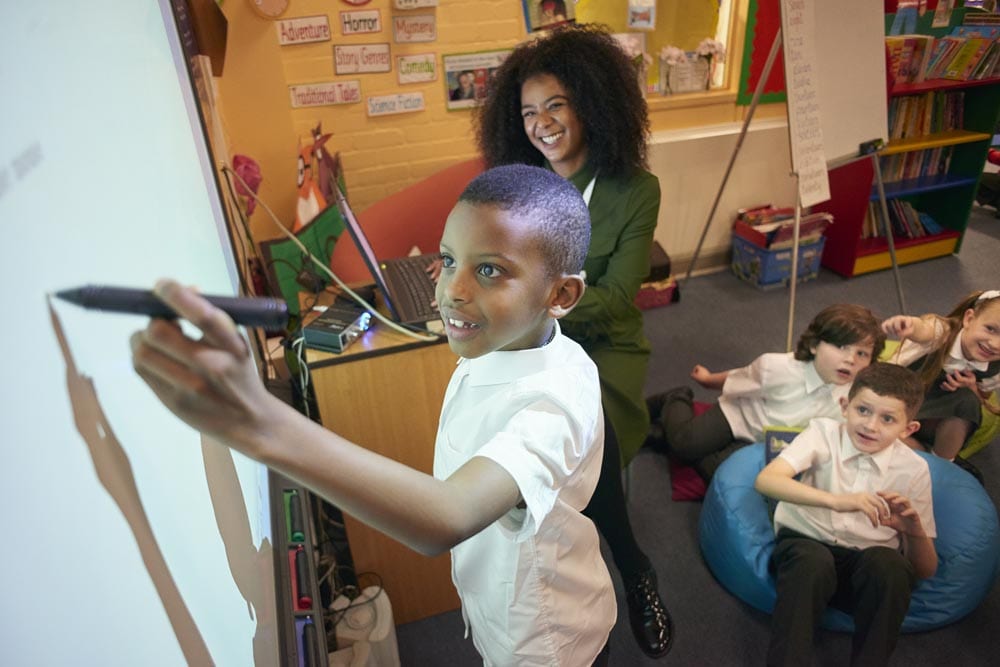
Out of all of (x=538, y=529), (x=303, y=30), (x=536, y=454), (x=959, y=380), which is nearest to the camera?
(x=536, y=454)

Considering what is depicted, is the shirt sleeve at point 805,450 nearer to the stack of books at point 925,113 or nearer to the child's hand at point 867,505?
the child's hand at point 867,505

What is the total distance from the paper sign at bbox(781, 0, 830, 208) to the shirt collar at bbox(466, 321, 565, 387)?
199 cm

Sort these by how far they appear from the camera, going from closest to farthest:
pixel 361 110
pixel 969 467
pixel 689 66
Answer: pixel 969 467, pixel 361 110, pixel 689 66

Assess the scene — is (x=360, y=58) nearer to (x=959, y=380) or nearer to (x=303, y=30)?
(x=303, y=30)

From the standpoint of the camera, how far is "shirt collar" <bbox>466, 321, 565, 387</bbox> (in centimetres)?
88

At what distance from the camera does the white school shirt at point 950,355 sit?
203cm

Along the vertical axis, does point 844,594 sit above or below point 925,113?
below

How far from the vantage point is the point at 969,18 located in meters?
3.58

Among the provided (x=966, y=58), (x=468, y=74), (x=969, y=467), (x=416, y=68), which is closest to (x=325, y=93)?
(x=416, y=68)

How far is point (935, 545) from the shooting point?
173 cm

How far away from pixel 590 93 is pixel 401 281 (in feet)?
2.38

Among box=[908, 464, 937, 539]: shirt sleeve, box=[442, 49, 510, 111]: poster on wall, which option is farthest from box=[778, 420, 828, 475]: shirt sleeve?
box=[442, 49, 510, 111]: poster on wall

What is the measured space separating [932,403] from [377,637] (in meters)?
1.87

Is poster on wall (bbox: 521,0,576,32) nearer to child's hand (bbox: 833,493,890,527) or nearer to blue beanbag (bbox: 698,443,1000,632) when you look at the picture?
blue beanbag (bbox: 698,443,1000,632)
